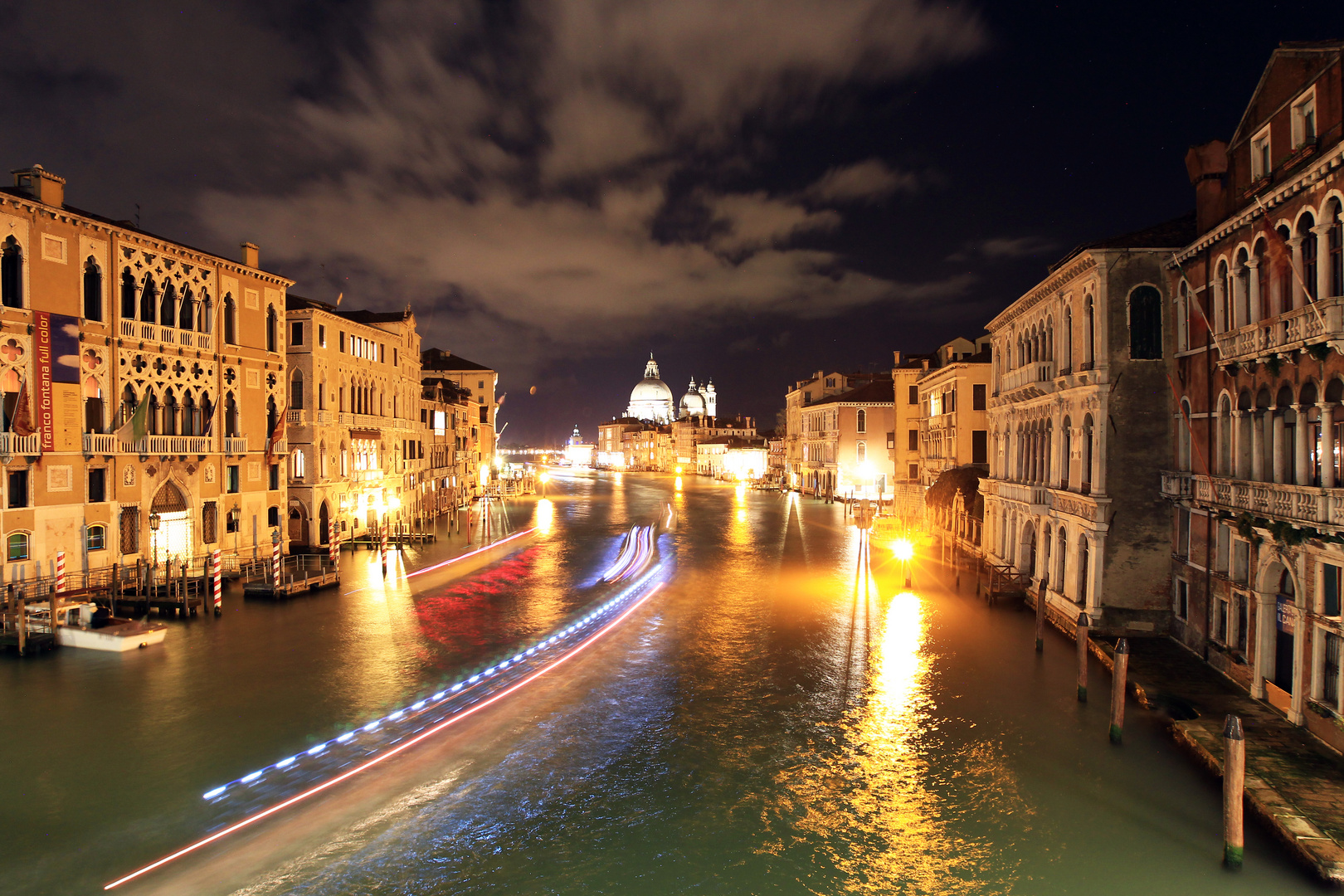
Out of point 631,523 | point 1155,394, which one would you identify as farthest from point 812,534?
point 1155,394

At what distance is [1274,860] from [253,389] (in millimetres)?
33105

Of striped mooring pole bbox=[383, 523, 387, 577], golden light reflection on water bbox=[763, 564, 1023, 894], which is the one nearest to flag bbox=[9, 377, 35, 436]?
striped mooring pole bbox=[383, 523, 387, 577]

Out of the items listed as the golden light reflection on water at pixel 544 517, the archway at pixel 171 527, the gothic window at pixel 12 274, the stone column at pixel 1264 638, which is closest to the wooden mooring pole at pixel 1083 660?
the stone column at pixel 1264 638

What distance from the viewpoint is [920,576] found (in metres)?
31.6

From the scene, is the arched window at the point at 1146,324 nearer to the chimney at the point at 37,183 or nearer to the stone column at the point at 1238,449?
the stone column at the point at 1238,449

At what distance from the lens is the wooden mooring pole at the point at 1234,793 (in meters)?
10.1

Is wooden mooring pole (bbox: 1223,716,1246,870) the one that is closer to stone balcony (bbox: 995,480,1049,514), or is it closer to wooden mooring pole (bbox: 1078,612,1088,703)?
wooden mooring pole (bbox: 1078,612,1088,703)

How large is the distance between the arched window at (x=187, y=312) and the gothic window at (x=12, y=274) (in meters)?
5.34

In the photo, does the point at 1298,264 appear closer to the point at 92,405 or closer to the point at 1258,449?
the point at 1258,449

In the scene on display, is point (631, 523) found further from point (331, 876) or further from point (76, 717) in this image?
point (331, 876)

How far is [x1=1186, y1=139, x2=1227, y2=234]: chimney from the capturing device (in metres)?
17.5

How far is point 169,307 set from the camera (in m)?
26.2

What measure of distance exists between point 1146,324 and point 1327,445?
25.2 ft

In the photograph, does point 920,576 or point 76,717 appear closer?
point 76,717
